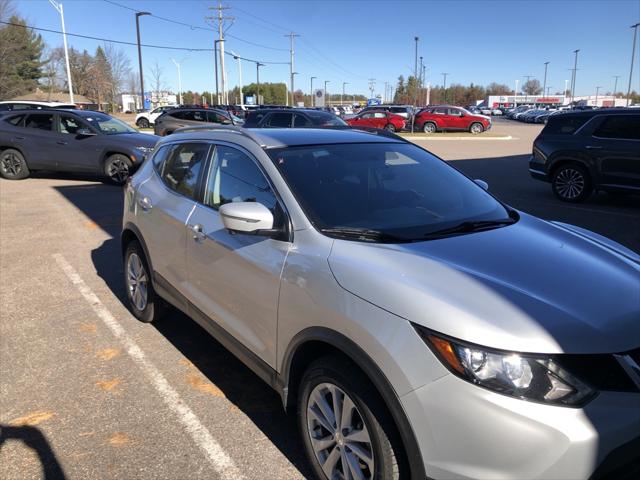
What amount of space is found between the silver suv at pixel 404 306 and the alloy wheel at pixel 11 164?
11146 millimetres

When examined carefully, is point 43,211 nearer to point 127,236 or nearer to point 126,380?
point 127,236

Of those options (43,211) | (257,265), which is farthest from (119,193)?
(257,265)

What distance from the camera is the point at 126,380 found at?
3.66m

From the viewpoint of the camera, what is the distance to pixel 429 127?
1346 inches

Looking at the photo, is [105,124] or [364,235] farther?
[105,124]

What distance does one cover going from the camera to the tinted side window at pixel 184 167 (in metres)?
3.70

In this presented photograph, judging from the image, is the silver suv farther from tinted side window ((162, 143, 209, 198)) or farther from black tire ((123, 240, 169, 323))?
black tire ((123, 240, 169, 323))

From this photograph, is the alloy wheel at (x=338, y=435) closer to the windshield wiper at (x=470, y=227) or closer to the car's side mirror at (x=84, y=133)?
the windshield wiper at (x=470, y=227)

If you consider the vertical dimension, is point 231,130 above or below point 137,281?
above

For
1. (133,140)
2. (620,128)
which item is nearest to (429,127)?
(620,128)

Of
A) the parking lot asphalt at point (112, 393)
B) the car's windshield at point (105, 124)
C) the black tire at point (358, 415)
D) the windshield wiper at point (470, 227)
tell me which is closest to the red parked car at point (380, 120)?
the car's windshield at point (105, 124)

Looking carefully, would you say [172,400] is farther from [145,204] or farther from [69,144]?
[69,144]

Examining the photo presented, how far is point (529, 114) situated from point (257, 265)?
64.8 meters

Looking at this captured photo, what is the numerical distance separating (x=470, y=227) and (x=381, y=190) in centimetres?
59
